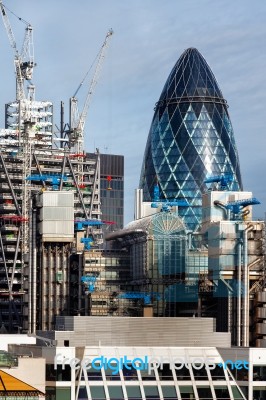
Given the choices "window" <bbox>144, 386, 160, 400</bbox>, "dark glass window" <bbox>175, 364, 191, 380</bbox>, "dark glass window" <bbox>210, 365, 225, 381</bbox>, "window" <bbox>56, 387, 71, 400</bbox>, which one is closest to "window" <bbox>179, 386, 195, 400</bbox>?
"dark glass window" <bbox>175, 364, 191, 380</bbox>

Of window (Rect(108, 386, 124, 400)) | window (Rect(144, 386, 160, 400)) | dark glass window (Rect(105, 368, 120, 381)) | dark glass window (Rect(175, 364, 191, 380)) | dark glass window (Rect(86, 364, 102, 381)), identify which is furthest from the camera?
dark glass window (Rect(175, 364, 191, 380))

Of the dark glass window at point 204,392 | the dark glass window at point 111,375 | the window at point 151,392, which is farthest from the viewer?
the dark glass window at point 204,392

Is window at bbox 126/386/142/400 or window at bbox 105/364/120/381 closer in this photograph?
window at bbox 126/386/142/400

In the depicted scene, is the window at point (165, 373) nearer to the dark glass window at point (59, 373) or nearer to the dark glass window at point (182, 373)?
the dark glass window at point (182, 373)

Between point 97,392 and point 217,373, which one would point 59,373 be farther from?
point 217,373

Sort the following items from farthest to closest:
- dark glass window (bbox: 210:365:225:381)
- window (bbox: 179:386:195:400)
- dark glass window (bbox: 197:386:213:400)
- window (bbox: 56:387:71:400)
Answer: dark glass window (bbox: 210:365:225:381)
dark glass window (bbox: 197:386:213:400)
window (bbox: 179:386:195:400)
window (bbox: 56:387:71:400)

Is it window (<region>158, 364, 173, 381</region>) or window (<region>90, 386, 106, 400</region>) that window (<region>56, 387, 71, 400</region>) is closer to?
window (<region>90, 386, 106, 400</region>)

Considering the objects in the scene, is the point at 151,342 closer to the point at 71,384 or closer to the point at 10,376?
the point at 71,384

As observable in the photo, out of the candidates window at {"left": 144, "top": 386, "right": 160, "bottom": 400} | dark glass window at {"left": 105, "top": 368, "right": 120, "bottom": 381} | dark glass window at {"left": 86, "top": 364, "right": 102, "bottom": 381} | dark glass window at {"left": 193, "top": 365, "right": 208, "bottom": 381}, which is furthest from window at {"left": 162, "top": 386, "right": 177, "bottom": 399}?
dark glass window at {"left": 86, "top": 364, "right": 102, "bottom": 381}

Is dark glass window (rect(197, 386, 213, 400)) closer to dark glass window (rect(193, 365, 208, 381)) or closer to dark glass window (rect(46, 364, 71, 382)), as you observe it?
dark glass window (rect(193, 365, 208, 381))

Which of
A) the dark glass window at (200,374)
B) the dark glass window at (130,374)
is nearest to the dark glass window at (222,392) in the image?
the dark glass window at (200,374)

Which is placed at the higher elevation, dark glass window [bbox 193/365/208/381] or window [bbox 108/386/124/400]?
dark glass window [bbox 193/365/208/381]

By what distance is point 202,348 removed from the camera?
123188 millimetres

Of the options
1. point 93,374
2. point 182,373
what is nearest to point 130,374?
point 93,374
